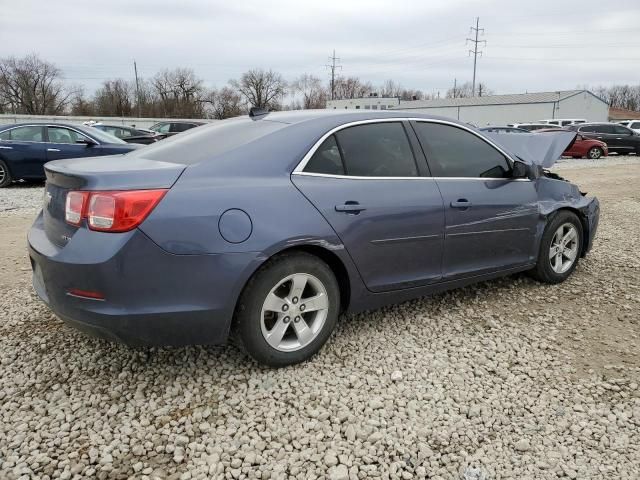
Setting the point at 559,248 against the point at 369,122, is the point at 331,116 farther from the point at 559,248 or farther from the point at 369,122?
the point at 559,248

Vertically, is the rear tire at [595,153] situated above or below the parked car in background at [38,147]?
below

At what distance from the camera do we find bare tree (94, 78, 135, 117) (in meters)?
65.6

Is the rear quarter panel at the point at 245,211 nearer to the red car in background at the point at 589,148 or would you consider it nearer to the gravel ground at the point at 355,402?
the gravel ground at the point at 355,402

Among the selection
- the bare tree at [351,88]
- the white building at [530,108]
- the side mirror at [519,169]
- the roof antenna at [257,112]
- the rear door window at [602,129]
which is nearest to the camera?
the roof antenna at [257,112]

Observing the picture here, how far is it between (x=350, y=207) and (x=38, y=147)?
9.99m

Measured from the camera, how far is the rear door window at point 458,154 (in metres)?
3.59

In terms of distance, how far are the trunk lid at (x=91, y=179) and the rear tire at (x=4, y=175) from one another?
9.14 m

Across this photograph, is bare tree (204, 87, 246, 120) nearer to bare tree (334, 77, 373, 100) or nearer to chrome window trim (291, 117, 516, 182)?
bare tree (334, 77, 373, 100)

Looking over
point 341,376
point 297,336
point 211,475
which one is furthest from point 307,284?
point 211,475

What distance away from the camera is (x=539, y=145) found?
4.82 meters

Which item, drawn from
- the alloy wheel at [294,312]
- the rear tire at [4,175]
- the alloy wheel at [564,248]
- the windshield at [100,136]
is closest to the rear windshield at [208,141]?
the alloy wheel at [294,312]

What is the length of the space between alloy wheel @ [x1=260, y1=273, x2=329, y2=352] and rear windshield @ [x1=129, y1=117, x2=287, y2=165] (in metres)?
0.86

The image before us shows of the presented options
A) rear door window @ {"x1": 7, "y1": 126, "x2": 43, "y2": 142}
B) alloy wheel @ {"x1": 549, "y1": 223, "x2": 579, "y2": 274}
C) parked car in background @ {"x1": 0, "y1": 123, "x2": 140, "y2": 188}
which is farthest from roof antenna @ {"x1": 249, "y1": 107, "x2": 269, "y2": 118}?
rear door window @ {"x1": 7, "y1": 126, "x2": 43, "y2": 142}

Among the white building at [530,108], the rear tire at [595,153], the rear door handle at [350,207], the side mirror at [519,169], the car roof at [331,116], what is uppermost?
the white building at [530,108]
